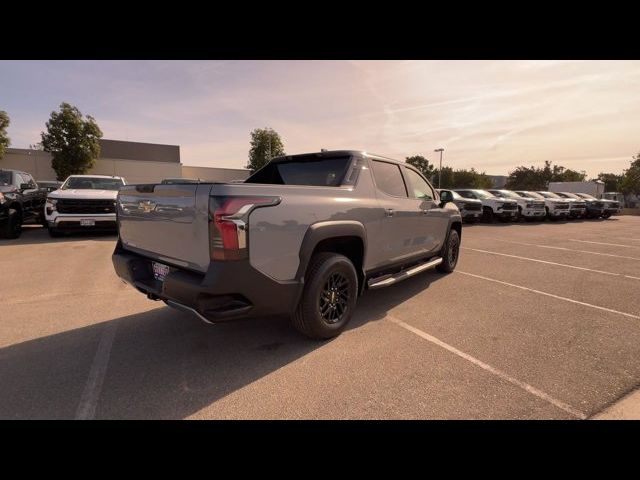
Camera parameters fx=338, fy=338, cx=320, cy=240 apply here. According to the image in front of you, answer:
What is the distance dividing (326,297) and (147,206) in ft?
6.14

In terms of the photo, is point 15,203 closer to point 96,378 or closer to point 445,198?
point 96,378

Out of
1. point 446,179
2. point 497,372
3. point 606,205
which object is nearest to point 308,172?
point 497,372

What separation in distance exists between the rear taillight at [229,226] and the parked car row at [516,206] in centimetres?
1332

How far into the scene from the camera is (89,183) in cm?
1026

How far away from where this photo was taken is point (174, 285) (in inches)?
104

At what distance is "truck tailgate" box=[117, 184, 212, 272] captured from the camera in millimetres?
2561

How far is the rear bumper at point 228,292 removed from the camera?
248cm

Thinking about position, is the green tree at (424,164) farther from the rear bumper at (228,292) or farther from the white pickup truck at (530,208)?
the rear bumper at (228,292)

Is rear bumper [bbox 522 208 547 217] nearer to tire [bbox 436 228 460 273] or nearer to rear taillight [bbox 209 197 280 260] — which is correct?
tire [bbox 436 228 460 273]

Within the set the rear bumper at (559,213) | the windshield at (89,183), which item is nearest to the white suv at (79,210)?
the windshield at (89,183)

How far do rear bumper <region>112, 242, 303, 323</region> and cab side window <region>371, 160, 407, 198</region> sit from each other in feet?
6.22
